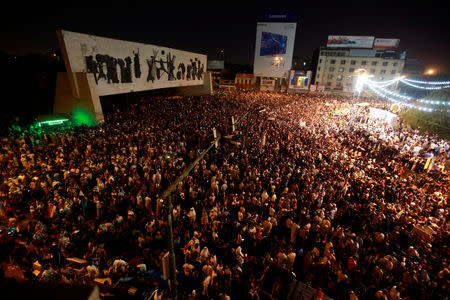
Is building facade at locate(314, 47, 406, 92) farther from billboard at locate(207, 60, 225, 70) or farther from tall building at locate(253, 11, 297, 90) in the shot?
billboard at locate(207, 60, 225, 70)

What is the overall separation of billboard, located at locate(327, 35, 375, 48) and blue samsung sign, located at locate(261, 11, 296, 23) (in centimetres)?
1329

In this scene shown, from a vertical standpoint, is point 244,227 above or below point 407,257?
above

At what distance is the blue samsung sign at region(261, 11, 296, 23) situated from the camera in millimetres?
45531

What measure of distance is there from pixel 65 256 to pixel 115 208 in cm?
192

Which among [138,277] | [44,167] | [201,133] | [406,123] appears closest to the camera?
[138,277]

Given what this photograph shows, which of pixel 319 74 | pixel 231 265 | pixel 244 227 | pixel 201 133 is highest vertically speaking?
pixel 319 74

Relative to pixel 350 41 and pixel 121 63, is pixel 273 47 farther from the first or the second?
pixel 121 63

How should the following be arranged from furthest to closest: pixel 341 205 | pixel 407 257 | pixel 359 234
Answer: pixel 341 205 < pixel 359 234 < pixel 407 257

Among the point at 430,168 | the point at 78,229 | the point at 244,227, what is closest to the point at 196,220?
the point at 244,227

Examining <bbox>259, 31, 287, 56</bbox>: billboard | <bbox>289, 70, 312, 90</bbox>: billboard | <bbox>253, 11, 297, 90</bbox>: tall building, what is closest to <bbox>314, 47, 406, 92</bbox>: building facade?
<bbox>289, 70, 312, 90</bbox>: billboard

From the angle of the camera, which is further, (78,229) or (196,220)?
(196,220)

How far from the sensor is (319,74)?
180 ft

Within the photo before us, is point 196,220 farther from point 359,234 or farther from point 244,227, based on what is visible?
point 359,234

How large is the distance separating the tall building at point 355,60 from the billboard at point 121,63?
4101cm
